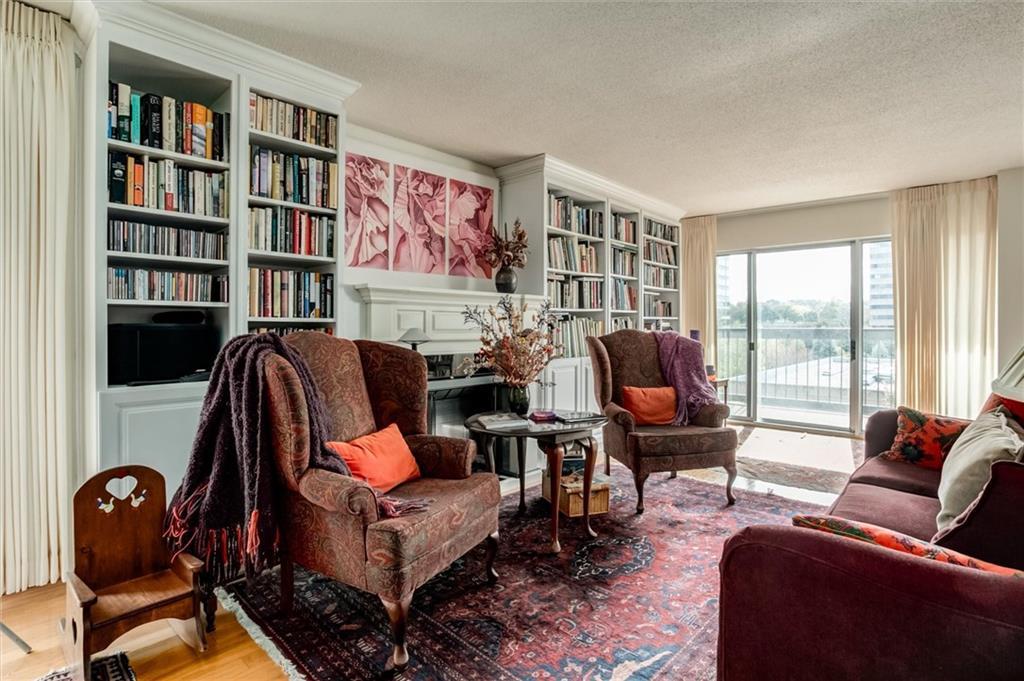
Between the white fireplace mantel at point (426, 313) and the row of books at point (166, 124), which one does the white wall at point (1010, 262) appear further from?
the row of books at point (166, 124)

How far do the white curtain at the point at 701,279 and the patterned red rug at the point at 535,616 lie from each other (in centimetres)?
385

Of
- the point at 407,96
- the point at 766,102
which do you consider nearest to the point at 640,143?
the point at 766,102

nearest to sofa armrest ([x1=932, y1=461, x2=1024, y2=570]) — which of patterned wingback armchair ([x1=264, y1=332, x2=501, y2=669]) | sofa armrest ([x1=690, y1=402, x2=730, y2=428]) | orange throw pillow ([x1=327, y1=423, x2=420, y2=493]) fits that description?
patterned wingback armchair ([x1=264, y1=332, x2=501, y2=669])

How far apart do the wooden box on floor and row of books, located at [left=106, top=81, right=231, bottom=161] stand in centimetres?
246

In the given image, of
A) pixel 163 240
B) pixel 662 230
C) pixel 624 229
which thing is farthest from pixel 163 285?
pixel 662 230

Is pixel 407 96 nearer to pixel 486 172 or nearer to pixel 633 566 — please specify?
pixel 486 172

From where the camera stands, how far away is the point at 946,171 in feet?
14.5

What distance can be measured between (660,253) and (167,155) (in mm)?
4743

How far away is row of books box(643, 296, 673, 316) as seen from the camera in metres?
5.80

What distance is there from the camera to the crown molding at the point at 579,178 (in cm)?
421

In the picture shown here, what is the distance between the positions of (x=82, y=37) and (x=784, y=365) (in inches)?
256

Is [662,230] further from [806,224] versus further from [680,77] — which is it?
[680,77]

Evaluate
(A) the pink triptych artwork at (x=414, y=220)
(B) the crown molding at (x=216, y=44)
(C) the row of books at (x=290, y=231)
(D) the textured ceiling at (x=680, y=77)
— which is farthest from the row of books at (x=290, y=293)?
(D) the textured ceiling at (x=680, y=77)

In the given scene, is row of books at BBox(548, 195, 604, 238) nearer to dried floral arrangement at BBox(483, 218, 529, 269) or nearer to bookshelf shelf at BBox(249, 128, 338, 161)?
dried floral arrangement at BBox(483, 218, 529, 269)
